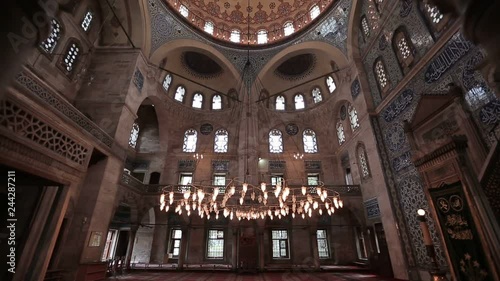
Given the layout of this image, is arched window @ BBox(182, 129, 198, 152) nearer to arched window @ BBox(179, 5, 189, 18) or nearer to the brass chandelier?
the brass chandelier

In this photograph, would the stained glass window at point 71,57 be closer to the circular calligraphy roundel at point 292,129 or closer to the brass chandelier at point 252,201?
the brass chandelier at point 252,201

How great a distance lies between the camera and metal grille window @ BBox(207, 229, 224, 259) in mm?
11792

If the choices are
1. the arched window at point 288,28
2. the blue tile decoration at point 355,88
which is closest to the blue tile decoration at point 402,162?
the blue tile decoration at point 355,88

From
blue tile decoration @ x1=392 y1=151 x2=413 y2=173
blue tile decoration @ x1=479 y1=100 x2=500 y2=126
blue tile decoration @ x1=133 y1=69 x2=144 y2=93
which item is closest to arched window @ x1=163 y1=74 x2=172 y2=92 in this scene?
blue tile decoration @ x1=133 y1=69 x2=144 y2=93

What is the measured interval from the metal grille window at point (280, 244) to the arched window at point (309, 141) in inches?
191

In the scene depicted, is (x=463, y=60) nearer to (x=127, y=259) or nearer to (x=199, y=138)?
(x=199, y=138)

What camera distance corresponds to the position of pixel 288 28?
13484mm

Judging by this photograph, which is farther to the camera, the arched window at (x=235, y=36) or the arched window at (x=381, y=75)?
the arched window at (x=235, y=36)

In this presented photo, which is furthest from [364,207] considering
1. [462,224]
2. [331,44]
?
[331,44]

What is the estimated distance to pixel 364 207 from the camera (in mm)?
10188

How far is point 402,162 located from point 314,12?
9.43m

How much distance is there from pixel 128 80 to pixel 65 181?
6281 millimetres

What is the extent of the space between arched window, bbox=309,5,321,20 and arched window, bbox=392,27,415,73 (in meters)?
5.77

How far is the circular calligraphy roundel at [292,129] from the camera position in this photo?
1389 centimetres
